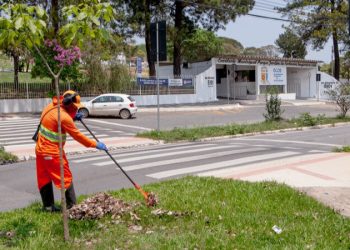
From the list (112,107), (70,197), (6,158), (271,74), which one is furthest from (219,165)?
(271,74)

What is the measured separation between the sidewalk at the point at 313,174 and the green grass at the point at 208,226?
1.23 feet

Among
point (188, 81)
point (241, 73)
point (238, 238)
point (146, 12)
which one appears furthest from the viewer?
point (241, 73)

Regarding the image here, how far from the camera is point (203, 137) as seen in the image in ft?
55.8

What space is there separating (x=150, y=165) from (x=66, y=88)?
2152 centimetres

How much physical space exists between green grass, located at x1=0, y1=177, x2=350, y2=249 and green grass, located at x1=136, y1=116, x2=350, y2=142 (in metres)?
10.2

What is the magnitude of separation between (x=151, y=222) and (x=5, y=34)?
2.56 meters

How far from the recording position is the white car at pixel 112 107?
84.8ft

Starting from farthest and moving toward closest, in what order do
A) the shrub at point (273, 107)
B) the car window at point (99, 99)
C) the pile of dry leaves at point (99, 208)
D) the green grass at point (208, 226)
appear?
the car window at point (99, 99) < the shrub at point (273, 107) < the pile of dry leaves at point (99, 208) < the green grass at point (208, 226)

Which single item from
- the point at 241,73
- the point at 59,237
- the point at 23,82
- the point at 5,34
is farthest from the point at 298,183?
the point at 241,73

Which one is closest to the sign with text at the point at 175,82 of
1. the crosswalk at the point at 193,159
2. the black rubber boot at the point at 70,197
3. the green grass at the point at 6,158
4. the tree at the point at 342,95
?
the tree at the point at 342,95

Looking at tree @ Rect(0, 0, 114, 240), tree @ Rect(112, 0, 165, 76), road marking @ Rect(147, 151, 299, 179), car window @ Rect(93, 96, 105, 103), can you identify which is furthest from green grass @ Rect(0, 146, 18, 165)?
tree @ Rect(112, 0, 165, 76)

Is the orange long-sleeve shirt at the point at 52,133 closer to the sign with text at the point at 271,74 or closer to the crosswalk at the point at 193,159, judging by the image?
the crosswalk at the point at 193,159

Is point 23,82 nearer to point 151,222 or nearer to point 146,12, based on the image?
point 146,12

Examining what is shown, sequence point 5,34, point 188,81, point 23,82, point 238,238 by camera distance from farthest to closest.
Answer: point 188,81, point 23,82, point 238,238, point 5,34
